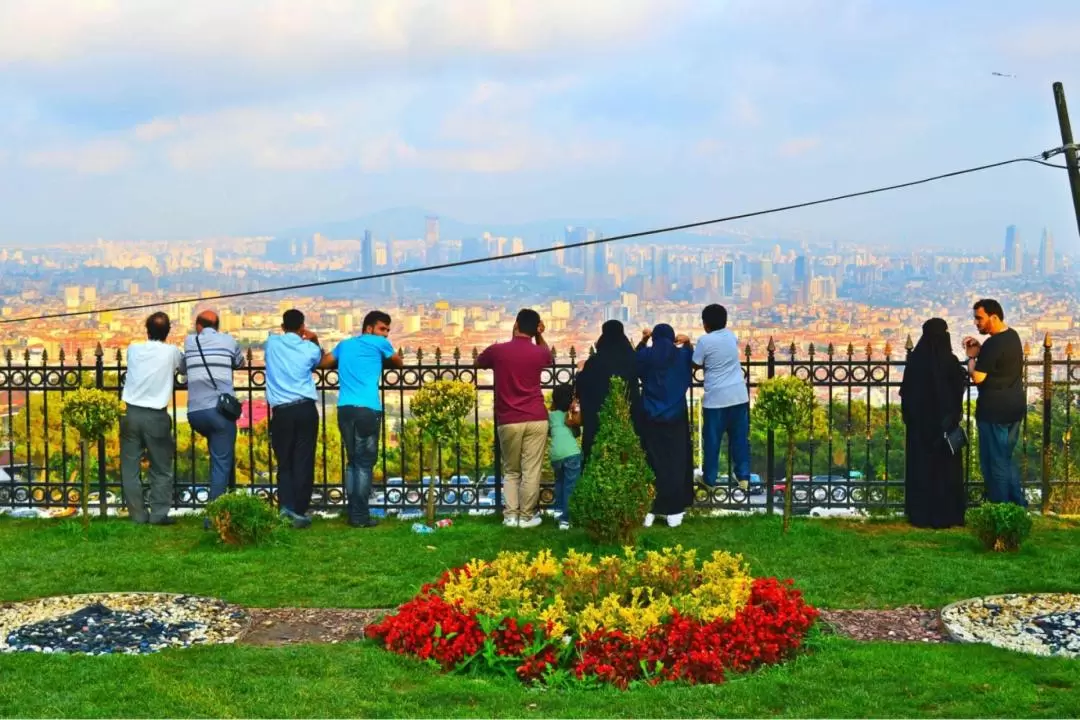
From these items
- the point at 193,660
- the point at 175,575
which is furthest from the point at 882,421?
the point at 193,660

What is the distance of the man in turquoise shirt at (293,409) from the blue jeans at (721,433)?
142 inches

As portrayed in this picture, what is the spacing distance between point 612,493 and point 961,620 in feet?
9.19

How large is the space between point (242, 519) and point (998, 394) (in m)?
6.58

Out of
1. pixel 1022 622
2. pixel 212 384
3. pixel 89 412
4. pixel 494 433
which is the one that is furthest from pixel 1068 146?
pixel 89 412

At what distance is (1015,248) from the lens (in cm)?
3928

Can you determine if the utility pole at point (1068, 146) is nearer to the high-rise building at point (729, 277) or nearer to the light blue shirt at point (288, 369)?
the light blue shirt at point (288, 369)

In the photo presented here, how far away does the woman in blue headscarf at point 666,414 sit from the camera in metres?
10.5

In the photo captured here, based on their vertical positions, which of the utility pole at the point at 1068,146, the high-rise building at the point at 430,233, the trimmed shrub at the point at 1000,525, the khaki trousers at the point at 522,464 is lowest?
the trimmed shrub at the point at 1000,525

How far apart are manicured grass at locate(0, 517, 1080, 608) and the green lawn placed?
24 millimetres

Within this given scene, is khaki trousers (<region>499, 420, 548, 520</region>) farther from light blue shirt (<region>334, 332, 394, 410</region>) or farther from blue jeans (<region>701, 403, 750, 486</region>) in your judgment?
blue jeans (<region>701, 403, 750, 486</region>)

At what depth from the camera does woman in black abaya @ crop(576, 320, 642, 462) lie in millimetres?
10242

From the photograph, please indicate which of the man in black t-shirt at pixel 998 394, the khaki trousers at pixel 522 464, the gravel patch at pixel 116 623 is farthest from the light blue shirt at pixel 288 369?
the man in black t-shirt at pixel 998 394

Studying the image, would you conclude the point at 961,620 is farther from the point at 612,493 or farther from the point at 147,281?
the point at 147,281

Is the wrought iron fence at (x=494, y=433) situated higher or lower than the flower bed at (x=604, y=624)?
higher
